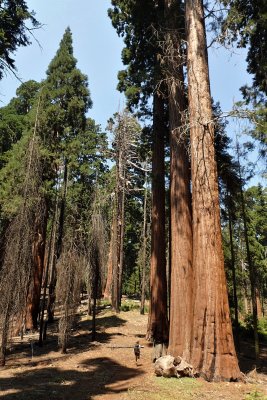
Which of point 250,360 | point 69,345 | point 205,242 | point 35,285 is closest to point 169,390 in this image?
point 205,242

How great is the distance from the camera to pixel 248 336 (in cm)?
2109

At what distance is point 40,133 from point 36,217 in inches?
230

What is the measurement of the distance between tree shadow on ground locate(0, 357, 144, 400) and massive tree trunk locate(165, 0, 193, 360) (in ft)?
5.64

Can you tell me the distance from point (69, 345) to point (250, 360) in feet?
24.4

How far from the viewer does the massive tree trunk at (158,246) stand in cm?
1403

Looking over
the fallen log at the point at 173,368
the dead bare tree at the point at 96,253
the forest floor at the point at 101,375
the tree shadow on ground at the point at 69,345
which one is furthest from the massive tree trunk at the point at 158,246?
the fallen log at the point at 173,368

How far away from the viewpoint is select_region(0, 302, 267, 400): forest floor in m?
7.09

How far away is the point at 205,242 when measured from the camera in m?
8.49

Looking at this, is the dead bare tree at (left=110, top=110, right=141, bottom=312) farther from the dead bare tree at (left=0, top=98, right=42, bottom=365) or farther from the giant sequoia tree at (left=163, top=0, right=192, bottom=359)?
the giant sequoia tree at (left=163, top=0, right=192, bottom=359)

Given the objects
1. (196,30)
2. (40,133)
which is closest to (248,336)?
(40,133)

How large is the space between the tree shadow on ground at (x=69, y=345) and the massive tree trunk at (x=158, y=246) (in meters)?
3.04

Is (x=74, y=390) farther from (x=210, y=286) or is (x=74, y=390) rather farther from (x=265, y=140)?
(x=265, y=140)

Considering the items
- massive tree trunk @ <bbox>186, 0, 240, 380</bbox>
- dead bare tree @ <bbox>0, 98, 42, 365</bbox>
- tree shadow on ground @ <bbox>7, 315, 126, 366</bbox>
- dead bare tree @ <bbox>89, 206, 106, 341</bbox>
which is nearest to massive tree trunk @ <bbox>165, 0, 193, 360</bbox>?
massive tree trunk @ <bbox>186, 0, 240, 380</bbox>

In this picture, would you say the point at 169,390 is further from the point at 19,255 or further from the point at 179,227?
the point at 19,255
